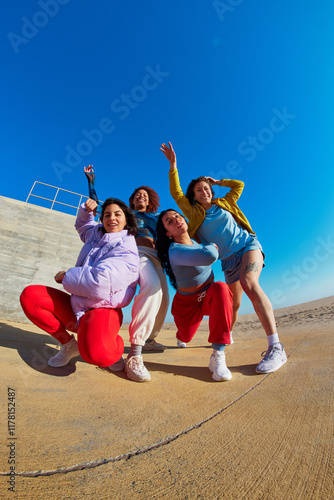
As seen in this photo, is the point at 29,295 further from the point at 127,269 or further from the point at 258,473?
the point at 258,473

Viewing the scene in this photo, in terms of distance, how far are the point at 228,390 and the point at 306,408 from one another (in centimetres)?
47

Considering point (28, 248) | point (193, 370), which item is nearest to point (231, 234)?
point (193, 370)

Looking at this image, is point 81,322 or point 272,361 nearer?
point 81,322

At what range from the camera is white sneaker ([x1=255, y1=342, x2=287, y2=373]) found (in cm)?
177

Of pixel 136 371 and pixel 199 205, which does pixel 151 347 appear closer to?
pixel 136 371

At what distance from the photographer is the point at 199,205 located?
8.14 ft

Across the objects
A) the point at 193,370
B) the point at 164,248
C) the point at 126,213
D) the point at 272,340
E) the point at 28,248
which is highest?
the point at 28,248

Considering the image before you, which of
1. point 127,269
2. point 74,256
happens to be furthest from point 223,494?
point 74,256

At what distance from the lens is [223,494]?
66cm

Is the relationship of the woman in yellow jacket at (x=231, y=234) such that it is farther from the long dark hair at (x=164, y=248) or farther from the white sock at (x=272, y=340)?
the long dark hair at (x=164, y=248)

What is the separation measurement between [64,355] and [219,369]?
1.20m

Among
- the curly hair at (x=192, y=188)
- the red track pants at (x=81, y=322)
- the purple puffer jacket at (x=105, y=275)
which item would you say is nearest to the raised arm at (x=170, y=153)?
the curly hair at (x=192, y=188)

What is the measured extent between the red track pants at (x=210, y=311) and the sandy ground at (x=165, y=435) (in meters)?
0.35

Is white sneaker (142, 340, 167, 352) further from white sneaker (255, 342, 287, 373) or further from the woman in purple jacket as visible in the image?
white sneaker (255, 342, 287, 373)
